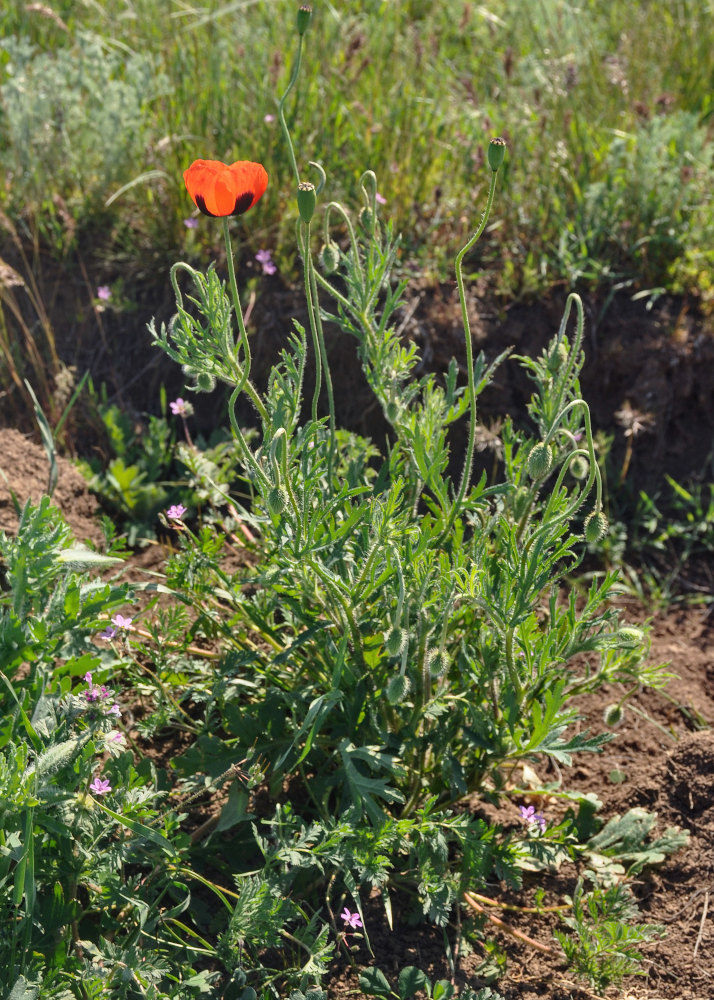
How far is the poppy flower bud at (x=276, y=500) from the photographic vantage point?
1.68 metres

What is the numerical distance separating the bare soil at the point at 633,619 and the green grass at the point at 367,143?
6.6 inches

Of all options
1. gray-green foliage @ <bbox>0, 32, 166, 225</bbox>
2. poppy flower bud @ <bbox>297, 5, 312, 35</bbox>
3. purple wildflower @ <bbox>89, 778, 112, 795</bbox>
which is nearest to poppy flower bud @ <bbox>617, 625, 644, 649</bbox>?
purple wildflower @ <bbox>89, 778, 112, 795</bbox>

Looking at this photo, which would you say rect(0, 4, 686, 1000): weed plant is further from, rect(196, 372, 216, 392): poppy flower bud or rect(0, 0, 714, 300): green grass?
rect(0, 0, 714, 300): green grass

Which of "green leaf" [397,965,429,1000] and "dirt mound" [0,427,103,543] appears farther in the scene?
"dirt mound" [0,427,103,543]

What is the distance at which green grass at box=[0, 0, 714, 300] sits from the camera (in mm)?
3326

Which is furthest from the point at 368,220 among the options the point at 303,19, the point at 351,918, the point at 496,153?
the point at 351,918

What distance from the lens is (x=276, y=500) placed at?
1681 mm

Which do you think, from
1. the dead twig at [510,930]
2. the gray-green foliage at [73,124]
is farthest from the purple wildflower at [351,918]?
the gray-green foliage at [73,124]

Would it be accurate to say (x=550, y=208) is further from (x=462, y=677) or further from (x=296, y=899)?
(x=296, y=899)

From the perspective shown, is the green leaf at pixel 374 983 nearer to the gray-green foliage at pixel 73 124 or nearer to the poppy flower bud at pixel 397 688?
the poppy flower bud at pixel 397 688

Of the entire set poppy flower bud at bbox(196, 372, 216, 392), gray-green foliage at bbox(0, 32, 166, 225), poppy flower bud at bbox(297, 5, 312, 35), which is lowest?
poppy flower bud at bbox(196, 372, 216, 392)

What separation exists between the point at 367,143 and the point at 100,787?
2.37 meters

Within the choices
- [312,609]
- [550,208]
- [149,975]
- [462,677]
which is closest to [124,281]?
[550,208]

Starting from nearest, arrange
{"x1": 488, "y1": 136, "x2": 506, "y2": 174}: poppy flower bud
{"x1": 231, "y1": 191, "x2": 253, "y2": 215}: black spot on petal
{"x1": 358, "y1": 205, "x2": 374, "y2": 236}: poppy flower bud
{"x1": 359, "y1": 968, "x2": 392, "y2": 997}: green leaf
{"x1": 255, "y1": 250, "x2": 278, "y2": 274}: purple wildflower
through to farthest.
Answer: {"x1": 488, "y1": 136, "x2": 506, "y2": 174}: poppy flower bud < {"x1": 231, "y1": 191, "x2": 253, "y2": 215}: black spot on petal < {"x1": 359, "y1": 968, "x2": 392, "y2": 997}: green leaf < {"x1": 358, "y1": 205, "x2": 374, "y2": 236}: poppy flower bud < {"x1": 255, "y1": 250, "x2": 278, "y2": 274}: purple wildflower
